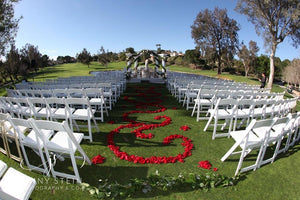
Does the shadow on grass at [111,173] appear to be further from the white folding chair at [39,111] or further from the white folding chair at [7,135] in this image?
the white folding chair at [39,111]

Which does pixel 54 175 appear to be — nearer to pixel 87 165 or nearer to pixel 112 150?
pixel 87 165

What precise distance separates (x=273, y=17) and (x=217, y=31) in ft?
48.3

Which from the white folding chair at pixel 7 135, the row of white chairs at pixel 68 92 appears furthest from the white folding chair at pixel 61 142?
the row of white chairs at pixel 68 92

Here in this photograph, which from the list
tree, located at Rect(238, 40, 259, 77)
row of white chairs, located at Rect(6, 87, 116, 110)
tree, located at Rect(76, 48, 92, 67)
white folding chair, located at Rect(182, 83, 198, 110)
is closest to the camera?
row of white chairs, located at Rect(6, 87, 116, 110)

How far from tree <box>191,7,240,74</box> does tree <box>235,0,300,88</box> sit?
1328 centimetres

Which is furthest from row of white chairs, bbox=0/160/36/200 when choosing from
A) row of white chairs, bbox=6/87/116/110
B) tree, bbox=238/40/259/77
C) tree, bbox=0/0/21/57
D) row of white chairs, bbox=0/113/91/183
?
tree, bbox=238/40/259/77

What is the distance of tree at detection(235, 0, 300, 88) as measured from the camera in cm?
1283

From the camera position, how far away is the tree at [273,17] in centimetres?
1283

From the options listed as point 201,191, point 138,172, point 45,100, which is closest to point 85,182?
point 138,172

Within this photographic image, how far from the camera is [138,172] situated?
3.17 meters

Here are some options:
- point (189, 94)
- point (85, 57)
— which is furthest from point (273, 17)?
point (85, 57)

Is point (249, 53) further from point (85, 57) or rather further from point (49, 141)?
point (49, 141)

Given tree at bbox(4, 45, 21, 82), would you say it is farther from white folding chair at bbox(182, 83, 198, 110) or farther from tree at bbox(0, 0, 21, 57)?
white folding chair at bbox(182, 83, 198, 110)

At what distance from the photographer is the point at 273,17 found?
14.0 m
